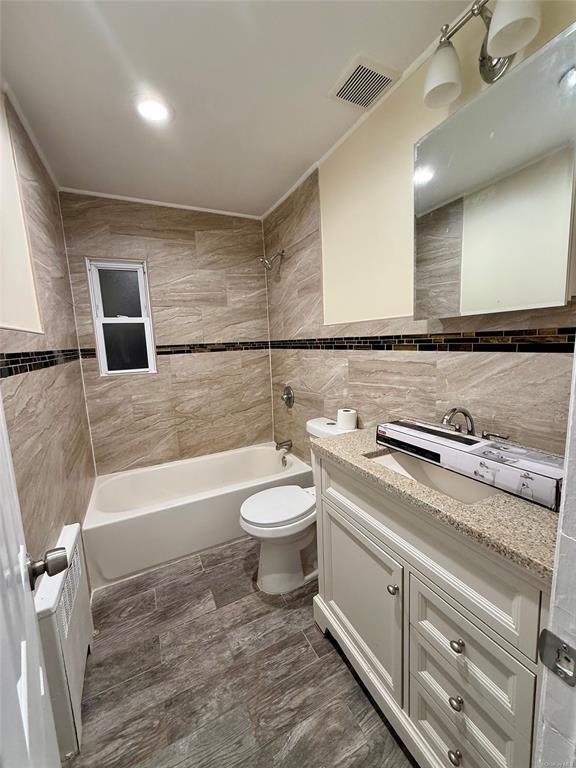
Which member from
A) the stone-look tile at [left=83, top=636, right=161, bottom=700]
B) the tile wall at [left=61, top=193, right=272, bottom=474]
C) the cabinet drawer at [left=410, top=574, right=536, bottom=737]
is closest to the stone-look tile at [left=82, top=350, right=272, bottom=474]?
the tile wall at [left=61, top=193, right=272, bottom=474]

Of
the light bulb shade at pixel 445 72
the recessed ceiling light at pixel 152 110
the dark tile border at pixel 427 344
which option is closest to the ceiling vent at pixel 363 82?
the light bulb shade at pixel 445 72

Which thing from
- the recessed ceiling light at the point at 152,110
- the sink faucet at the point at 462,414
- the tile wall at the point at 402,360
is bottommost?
the sink faucet at the point at 462,414

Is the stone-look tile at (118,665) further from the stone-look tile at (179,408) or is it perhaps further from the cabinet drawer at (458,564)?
the stone-look tile at (179,408)

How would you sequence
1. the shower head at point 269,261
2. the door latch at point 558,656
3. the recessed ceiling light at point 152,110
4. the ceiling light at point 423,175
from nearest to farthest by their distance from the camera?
the door latch at point 558,656 < the ceiling light at point 423,175 < the recessed ceiling light at point 152,110 < the shower head at point 269,261

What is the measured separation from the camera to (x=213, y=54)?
116 centimetres

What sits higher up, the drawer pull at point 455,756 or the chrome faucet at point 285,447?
the chrome faucet at point 285,447

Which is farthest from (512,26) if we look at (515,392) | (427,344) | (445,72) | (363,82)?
(515,392)

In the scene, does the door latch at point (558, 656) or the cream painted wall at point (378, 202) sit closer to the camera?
the door latch at point (558, 656)

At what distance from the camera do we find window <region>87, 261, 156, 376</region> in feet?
7.61

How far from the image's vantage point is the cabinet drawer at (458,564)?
2.08 feet

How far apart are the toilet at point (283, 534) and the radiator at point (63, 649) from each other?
2.51 feet

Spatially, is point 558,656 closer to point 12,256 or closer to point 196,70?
point 12,256

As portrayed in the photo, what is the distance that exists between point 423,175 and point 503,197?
36cm

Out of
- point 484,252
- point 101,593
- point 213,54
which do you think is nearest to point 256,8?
point 213,54
